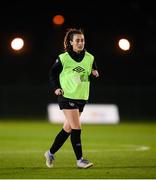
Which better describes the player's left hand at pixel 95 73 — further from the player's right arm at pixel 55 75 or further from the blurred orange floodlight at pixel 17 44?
the blurred orange floodlight at pixel 17 44

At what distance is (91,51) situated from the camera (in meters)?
43.4

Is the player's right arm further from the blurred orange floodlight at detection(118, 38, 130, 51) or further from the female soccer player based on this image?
the blurred orange floodlight at detection(118, 38, 130, 51)

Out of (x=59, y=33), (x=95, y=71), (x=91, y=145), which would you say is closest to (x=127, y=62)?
(x=59, y=33)

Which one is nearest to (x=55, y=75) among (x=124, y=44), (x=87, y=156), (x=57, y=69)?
(x=57, y=69)

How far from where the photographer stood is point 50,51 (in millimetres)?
45906

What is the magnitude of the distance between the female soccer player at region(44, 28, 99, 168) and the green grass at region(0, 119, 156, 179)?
2.05 feet

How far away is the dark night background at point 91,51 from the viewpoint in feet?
136

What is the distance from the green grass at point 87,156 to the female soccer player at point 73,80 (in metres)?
0.63

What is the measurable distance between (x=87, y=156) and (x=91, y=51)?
28.2m

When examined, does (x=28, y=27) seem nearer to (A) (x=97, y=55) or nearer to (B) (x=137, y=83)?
(A) (x=97, y=55)

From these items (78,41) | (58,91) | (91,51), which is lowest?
(91,51)

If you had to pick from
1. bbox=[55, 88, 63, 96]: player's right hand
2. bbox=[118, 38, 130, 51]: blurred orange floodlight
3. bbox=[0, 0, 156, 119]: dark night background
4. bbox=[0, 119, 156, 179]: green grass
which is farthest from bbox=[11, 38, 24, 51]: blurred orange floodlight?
bbox=[0, 0, 156, 119]: dark night background

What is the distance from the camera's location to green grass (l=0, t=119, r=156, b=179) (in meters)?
12.1

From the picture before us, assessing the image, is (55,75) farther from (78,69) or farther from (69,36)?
(69,36)
